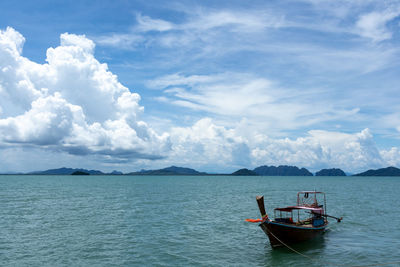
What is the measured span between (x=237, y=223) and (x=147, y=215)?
17.3m

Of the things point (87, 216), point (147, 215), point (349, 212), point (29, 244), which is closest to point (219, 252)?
point (29, 244)

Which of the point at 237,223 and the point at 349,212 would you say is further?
the point at 349,212

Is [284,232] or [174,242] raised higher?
[284,232]

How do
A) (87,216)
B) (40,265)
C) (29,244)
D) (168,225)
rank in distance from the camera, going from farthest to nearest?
(87,216), (168,225), (29,244), (40,265)

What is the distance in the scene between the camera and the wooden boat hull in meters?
30.7

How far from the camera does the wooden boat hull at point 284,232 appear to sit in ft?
101

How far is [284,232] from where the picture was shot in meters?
31.6

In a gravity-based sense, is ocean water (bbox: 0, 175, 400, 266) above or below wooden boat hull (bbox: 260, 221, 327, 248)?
below

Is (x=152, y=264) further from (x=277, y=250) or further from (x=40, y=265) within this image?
(x=277, y=250)

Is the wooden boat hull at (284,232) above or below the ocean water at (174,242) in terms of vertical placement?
above

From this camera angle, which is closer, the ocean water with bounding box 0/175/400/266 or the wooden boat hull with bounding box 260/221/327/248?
the ocean water with bounding box 0/175/400/266

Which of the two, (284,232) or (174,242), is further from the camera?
(174,242)

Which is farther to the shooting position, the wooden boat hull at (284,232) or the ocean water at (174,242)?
the wooden boat hull at (284,232)

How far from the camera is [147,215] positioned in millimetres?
53750
